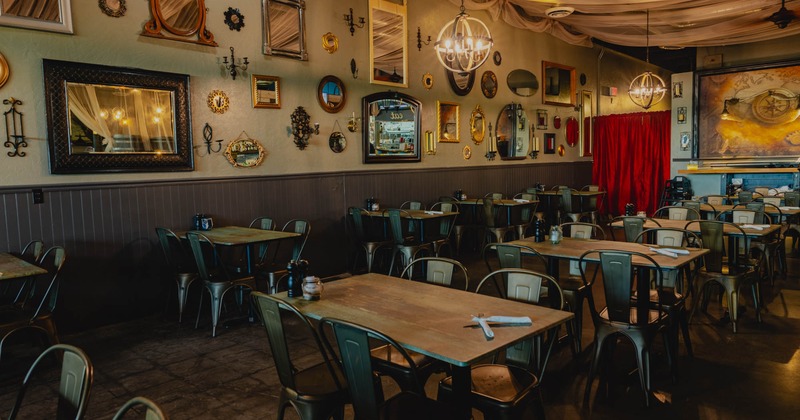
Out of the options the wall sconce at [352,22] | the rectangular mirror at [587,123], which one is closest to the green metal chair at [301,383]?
the wall sconce at [352,22]

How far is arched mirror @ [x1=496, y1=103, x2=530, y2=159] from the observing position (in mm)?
9977

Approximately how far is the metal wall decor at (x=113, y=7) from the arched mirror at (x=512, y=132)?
6451mm

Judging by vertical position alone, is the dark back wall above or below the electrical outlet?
below

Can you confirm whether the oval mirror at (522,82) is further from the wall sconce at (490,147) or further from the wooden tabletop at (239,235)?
the wooden tabletop at (239,235)

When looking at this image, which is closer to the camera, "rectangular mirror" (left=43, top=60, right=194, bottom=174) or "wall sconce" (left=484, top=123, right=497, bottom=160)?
"rectangular mirror" (left=43, top=60, right=194, bottom=174)

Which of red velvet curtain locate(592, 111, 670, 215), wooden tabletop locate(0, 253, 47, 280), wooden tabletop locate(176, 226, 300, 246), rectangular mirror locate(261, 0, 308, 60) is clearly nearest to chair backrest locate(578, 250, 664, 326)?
wooden tabletop locate(176, 226, 300, 246)

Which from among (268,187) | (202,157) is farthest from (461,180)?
(202,157)

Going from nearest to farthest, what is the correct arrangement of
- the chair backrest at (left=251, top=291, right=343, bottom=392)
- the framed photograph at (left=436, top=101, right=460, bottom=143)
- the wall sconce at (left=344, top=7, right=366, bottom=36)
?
the chair backrest at (left=251, top=291, right=343, bottom=392)
the wall sconce at (left=344, top=7, right=366, bottom=36)
the framed photograph at (left=436, top=101, right=460, bottom=143)

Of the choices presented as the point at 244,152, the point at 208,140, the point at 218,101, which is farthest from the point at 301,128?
the point at 208,140

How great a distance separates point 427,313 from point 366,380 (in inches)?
22.5

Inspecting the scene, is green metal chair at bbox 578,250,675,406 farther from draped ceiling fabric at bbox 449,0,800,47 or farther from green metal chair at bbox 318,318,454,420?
draped ceiling fabric at bbox 449,0,800,47

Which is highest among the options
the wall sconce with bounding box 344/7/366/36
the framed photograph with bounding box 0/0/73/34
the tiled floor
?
the wall sconce with bounding box 344/7/366/36

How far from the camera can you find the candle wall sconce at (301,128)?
6.62 m

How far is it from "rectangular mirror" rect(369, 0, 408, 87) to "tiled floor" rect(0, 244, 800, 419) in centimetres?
416
